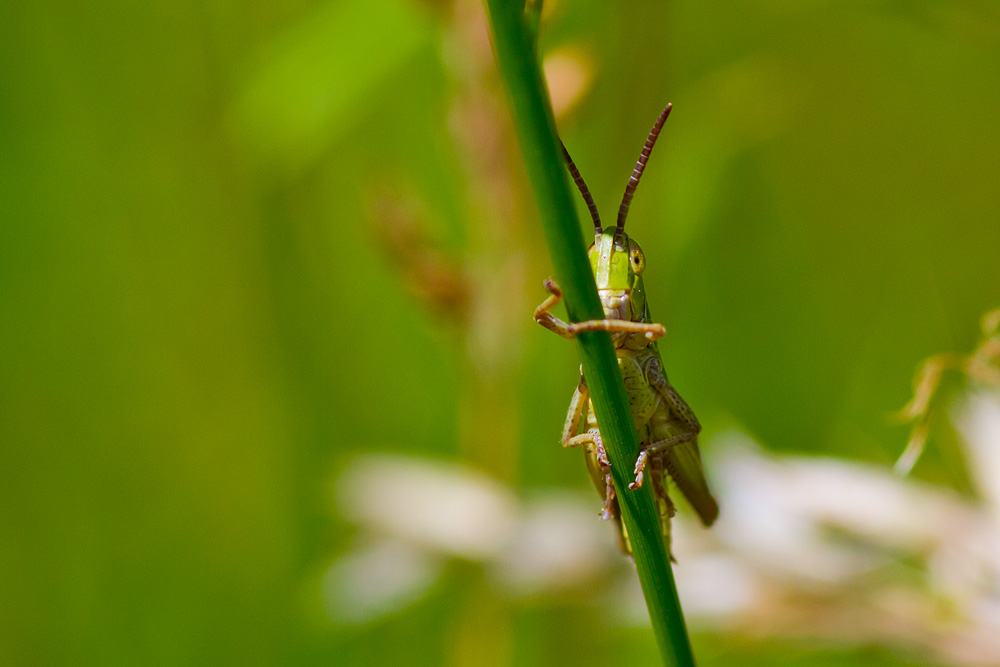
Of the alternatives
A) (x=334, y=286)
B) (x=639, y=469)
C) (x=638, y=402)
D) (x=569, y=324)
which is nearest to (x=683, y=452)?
(x=638, y=402)

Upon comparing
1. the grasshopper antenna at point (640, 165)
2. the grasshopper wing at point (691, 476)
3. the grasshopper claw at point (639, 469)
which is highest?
the grasshopper antenna at point (640, 165)

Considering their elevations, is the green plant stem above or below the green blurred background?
below

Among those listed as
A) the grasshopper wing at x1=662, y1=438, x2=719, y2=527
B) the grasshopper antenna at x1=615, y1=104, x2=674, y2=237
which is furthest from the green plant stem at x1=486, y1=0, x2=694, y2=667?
the grasshopper wing at x1=662, y1=438, x2=719, y2=527

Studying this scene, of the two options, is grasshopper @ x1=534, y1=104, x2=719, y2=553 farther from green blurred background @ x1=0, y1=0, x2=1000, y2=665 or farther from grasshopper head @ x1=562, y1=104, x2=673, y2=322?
green blurred background @ x1=0, y1=0, x2=1000, y2=665

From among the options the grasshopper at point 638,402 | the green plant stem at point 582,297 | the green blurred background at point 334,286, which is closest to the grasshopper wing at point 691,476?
the grasshopper at point 638,402

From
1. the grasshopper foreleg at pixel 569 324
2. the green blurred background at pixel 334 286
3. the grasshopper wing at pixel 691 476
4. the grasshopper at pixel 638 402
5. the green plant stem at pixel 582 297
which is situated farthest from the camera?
the green blurred background at pixel 334 286

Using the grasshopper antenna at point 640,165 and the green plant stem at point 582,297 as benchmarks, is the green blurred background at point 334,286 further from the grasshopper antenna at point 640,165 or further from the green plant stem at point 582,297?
the green plant stem at point 582,297

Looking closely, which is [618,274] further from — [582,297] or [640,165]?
[582,297]
